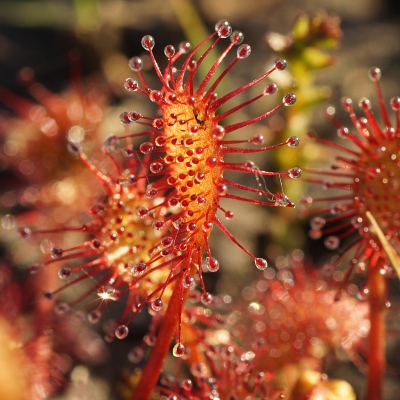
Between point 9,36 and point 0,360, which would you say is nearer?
point 0,360

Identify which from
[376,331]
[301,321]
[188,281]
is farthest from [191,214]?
[301,321]

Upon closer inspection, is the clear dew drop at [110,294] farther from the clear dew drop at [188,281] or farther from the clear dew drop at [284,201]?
the clear dew drop at [284,201]

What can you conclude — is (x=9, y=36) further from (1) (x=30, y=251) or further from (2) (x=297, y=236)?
(2) (x=297, y=236)

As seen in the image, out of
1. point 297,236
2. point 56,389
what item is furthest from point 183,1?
point 56,389

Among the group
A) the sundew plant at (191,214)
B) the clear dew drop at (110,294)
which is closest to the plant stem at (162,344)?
the sundew plant at (191,214)

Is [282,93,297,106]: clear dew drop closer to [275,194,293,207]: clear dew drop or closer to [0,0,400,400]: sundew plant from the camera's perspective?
[0,0,400,400]: sundew plant

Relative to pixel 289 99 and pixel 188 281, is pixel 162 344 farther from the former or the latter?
pixel 289 99

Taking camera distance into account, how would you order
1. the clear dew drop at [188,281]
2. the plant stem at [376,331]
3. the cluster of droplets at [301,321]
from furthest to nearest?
the cluster of droplets at [301,321] → the plant stem at [376,331] → the clear dew drop at [188,281]
